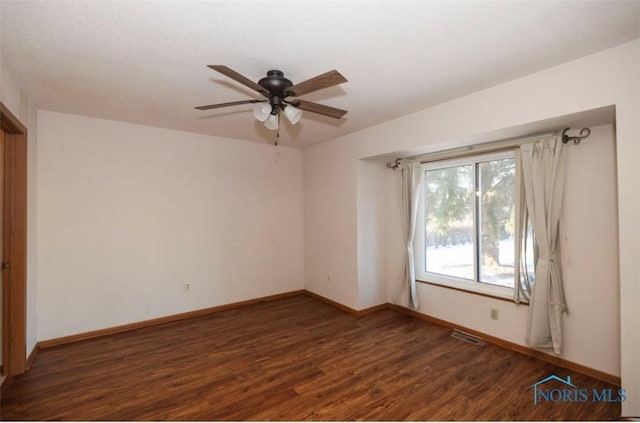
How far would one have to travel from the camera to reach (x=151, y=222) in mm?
3803

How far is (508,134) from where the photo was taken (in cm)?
281

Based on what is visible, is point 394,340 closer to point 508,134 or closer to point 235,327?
point 235,327

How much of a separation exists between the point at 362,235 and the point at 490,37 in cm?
274

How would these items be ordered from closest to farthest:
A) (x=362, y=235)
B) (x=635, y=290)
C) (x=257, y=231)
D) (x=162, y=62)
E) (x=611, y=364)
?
(x=635, y=290), (x=162, y=62), (x=611, y=364), (x=362, y=235), (x=257, y=231)

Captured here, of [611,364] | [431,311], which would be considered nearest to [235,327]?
[431,311]

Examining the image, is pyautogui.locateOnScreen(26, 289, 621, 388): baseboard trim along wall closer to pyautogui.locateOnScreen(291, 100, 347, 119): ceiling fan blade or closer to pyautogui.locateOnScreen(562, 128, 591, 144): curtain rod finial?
pyautogui.locateOnScreen(562, 128, 591, 144): curtain rod finial

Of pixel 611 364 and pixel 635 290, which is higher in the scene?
pixel 635 290

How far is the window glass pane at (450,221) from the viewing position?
11.8 ft

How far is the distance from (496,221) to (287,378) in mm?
2759

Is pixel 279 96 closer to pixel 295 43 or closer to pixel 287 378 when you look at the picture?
pixel 295 43

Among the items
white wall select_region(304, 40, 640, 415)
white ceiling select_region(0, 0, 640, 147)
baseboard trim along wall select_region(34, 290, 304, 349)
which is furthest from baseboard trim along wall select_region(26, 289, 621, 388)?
white ceiling select_region(0, 0, 640, 147)

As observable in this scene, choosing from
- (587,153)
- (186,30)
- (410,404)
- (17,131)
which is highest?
(186,30)

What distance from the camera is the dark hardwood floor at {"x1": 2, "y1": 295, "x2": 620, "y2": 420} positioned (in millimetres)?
2121

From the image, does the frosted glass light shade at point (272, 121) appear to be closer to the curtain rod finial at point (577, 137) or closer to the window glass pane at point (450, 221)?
the window glass pane at point (450, 221)
